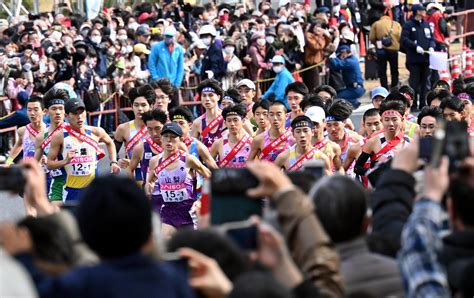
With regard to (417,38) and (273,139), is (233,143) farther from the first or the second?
(417,38)

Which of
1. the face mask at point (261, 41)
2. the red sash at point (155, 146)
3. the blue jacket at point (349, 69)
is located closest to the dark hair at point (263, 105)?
the red sash at point (155, 146)

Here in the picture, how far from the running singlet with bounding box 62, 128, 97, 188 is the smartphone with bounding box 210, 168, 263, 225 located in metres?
Result: 8.93

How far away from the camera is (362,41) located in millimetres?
31125

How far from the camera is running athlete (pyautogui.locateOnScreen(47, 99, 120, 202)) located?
14.7m

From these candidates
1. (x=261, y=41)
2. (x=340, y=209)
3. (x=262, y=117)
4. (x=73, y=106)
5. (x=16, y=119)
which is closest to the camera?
(x=340, y=209)

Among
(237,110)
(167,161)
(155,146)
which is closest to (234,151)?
(237,110)

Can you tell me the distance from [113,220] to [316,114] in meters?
10.2

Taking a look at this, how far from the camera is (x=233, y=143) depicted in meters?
15.3

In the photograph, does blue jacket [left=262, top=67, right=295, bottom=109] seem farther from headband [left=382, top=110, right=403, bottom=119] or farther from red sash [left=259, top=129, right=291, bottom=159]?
headband [left=382, top=110, right=403, bottom=119]

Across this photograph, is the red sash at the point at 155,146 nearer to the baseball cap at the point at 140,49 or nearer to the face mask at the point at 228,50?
the face mask at the point at 228,50

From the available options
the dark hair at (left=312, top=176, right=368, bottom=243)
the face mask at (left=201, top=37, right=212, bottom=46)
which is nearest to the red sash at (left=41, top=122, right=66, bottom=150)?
the face mask at (left=201, top=37, right=212, bottom=46)

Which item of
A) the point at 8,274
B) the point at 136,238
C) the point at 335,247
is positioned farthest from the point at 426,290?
the point at 8,274

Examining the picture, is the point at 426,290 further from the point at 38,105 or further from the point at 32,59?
the point at 32,59

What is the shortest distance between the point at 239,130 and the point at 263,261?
10.5m
